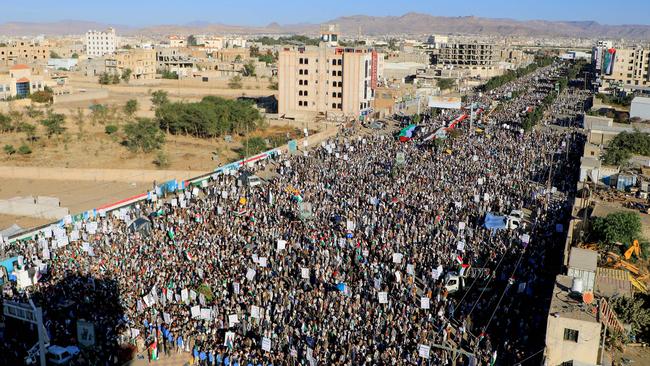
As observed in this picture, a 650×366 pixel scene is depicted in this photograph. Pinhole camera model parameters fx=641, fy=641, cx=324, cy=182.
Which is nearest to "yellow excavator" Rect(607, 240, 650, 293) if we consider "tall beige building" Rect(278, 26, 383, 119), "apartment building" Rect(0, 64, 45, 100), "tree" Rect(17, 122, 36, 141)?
"tall beige building" Rect(278, 26, 383, 119)

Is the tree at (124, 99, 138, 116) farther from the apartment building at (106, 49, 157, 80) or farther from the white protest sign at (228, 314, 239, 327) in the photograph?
the white protest sign at (228, 314, 239, 327)

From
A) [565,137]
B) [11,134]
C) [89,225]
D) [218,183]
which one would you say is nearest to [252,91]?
[11,134]

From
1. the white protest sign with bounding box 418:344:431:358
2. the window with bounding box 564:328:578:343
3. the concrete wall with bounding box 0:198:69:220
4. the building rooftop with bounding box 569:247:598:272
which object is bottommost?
the concrete wall with bounding box 0:198:69:220

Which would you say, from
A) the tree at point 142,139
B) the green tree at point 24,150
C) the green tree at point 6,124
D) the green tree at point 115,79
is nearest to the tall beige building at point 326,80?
the tree at point 142,139

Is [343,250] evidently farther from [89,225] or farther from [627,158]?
[627,158]

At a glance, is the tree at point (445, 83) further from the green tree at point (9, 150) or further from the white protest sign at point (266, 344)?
the white protest sign at point (266, 344)

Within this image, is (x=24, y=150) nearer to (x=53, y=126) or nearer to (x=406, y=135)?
(x=53, y=126)
